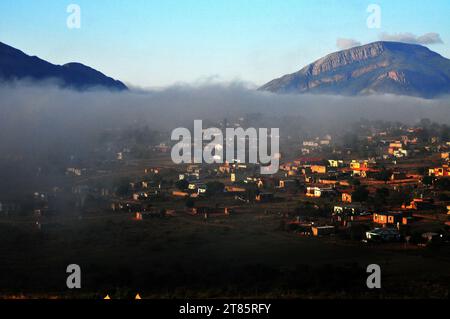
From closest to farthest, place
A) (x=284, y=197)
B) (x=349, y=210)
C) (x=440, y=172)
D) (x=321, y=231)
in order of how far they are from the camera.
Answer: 1. (x=321, y=231)
2. (x=349, y=210)
3. (x=284, y=197)
4. (x=440, y=172)

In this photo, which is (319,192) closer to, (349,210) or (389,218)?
(349,210)

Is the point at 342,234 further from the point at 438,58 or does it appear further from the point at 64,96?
the point at 438,58

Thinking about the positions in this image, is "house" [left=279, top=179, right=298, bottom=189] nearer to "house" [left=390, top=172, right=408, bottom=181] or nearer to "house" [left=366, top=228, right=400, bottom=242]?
"house" [left=390, top=172, right=408, bottom=181]

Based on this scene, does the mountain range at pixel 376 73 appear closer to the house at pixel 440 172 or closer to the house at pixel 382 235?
the house at pixel 440 172

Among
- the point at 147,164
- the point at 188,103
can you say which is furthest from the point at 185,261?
the point at 188,103

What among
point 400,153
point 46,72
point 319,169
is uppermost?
point 46,72

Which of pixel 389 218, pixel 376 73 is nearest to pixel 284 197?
pixel 389 218
